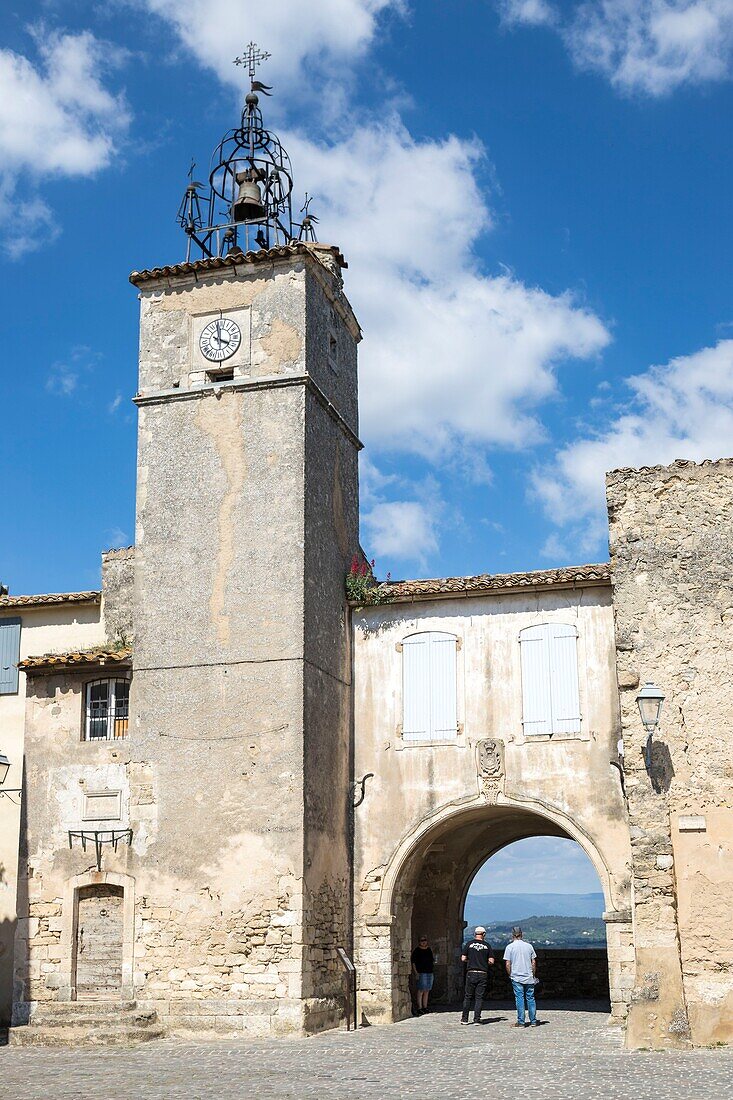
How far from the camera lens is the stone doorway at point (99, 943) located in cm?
1872

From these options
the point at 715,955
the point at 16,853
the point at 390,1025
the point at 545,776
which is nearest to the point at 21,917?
the point at 16,853

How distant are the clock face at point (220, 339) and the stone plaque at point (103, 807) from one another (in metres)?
7.36

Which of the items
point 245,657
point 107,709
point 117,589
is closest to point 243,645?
point 245,657

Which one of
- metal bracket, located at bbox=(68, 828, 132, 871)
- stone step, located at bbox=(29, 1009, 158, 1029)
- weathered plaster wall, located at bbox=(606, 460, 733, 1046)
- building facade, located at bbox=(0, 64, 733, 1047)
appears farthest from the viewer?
metal bracket, located at bbox=(68, 828, 132, 871)

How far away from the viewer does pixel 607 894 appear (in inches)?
742

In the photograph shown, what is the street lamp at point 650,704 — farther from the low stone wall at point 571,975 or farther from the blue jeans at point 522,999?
the low stone wall at point 571,975

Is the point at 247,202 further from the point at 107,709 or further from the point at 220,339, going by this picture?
the point at 107,709

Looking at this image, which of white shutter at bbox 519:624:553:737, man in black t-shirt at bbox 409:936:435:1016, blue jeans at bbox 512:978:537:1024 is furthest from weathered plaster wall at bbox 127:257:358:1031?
white shutter at bbox 519:624:553:737

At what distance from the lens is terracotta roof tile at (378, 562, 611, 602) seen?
2000 centimetres

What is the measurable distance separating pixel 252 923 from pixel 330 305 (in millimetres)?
10667

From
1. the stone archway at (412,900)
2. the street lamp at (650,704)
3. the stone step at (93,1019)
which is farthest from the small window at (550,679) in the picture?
the stone step at (93,1019)

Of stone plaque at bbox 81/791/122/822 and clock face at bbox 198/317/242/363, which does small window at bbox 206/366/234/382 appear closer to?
clock face at bbox 198/317/242/363

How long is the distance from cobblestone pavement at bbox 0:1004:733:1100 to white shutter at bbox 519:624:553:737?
4.58m

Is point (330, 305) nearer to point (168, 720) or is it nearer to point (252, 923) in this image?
point (168, 720)
